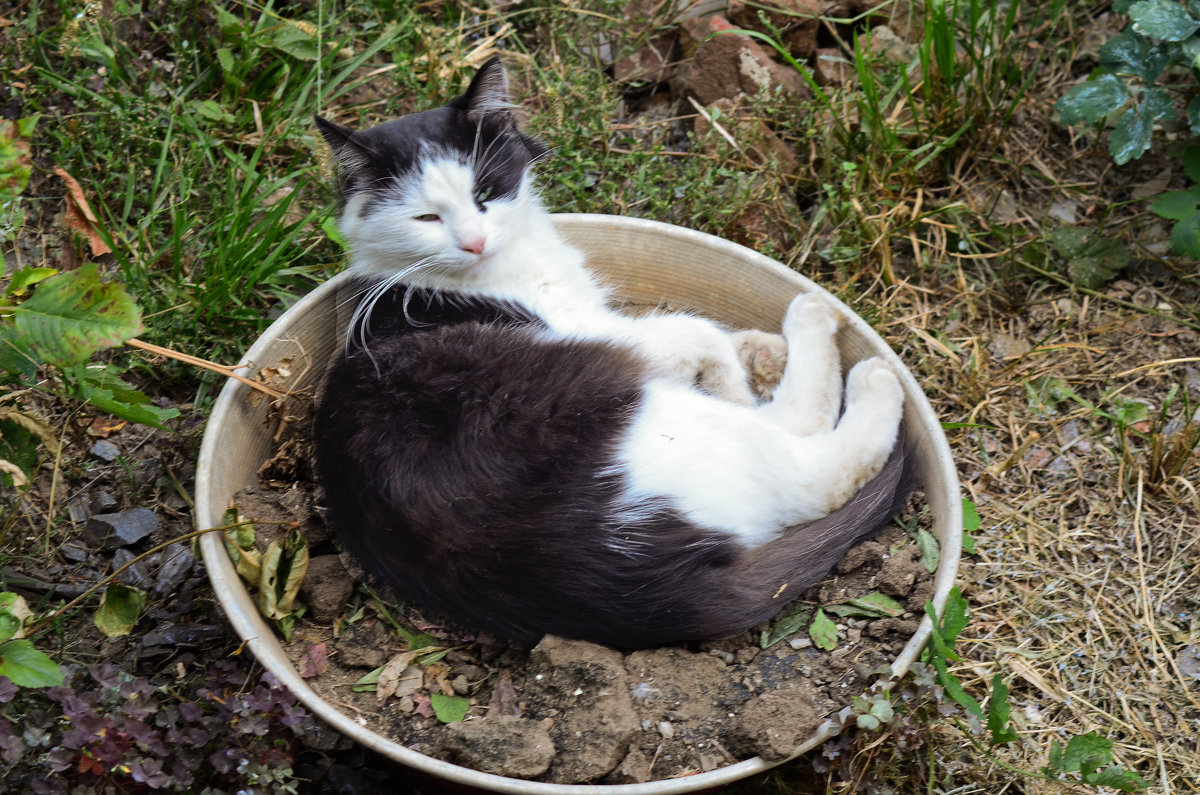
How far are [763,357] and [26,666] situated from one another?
1509 millimetres

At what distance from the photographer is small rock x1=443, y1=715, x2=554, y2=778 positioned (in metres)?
1.54

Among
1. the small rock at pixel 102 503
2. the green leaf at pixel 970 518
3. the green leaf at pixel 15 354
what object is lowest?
the green leaf at pixel 970 518

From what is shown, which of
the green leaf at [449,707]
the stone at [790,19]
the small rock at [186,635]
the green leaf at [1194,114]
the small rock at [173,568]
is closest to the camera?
the green leaf at [449,707]

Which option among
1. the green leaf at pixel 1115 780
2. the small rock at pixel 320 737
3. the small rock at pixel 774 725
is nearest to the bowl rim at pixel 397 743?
the small rock at pixel 774 725

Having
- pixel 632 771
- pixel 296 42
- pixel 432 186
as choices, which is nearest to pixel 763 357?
pixel 432 186

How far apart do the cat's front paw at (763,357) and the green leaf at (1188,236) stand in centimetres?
106

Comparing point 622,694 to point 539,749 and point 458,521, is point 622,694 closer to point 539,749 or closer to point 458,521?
point 539,749

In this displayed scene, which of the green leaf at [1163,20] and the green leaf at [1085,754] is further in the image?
the green leaf at [1163,20]

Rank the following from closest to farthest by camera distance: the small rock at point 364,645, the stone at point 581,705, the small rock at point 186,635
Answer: the stone at point 581,705, the small rock at point 364,645, the small rock at point 186,635

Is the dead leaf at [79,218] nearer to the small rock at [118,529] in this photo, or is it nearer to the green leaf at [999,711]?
the small rock at [118,529]

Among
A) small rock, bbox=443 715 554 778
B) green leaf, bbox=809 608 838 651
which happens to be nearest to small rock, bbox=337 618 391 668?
small rock, bbox=443 715 554 778

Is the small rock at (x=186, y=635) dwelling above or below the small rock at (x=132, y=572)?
below

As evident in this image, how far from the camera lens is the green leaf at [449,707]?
5.59ft

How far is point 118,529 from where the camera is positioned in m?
2.13
